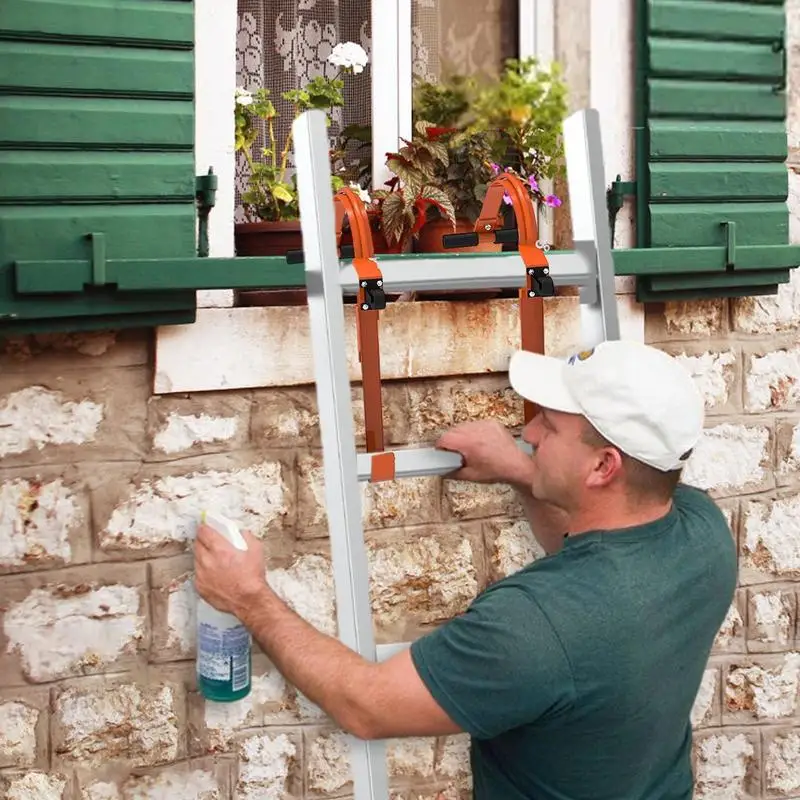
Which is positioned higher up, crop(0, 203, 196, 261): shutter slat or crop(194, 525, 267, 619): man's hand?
crop(0, 203, 196, 261): shutter slat

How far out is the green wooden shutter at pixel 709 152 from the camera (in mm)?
3338

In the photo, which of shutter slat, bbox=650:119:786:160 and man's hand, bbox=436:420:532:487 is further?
shutter slat, bbox=650:119:786:160

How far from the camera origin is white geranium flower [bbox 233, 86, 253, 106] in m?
3.05

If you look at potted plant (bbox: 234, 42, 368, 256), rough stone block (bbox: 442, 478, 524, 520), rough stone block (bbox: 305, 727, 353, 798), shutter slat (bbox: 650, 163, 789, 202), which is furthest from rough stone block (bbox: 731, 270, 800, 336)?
rough stone block (bbox: 305, 727, 353, 798)

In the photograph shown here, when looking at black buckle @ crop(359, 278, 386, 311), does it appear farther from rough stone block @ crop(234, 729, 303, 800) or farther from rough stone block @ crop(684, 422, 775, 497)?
rough stone block @ crop(684, 422, 775, 497)

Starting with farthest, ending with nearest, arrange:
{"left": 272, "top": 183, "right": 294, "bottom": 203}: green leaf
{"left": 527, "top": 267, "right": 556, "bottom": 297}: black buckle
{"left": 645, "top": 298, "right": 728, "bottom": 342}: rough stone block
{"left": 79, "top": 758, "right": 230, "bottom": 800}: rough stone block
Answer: {"left": 645, "top": 298, "right": 728, "bottom": 342}: rough stone block, {"left": 272, "top": 183, "right": 294, "bottom": 203}: green leaf, {"left": 79, "top": 758, "right": 230, "bottom": 800}: rough stone block, {"left": 527, "top": 267, "right": 556, "bottom": 297}: black buckle

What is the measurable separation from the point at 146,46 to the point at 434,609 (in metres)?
1.59

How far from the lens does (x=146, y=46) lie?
2779 mm

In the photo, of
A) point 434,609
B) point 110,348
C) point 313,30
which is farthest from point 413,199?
point 434,609

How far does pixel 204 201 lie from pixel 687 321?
57.1 inches

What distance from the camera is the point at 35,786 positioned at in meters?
2.78

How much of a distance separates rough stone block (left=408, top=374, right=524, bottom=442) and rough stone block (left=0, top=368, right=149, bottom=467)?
72cm

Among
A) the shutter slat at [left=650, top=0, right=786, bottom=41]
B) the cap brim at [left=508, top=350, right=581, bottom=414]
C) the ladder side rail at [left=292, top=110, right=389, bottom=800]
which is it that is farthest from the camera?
the shutter slat at [left=650, top=0, right=786, bottom=41]

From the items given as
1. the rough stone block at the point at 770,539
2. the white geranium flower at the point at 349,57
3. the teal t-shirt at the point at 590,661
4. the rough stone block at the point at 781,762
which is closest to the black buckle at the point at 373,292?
the teal t-shirt at the point at 590,661
